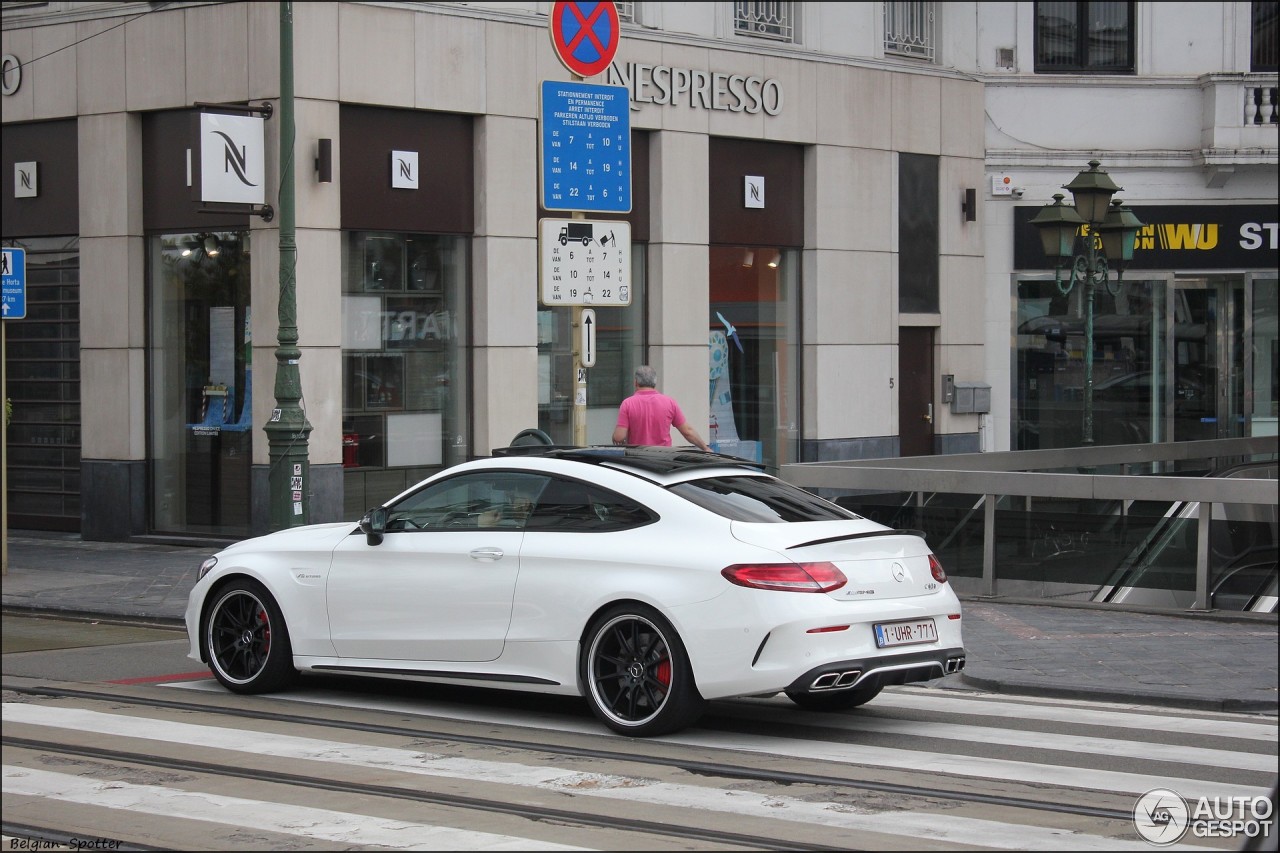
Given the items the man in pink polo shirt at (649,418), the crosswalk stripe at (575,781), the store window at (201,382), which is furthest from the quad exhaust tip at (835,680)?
the store window at (201,382)

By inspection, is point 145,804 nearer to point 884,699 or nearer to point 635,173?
point 884,699

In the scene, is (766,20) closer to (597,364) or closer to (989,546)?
(597,364)

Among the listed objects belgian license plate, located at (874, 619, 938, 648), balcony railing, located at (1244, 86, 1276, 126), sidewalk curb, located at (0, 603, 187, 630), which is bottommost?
sidewalk curb, located at (0, 603, 187, 630)

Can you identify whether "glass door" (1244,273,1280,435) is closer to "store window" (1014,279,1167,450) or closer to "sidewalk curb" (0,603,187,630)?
"store window" (1014,279,1167,450)

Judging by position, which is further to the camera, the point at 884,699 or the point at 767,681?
the point at 884,699

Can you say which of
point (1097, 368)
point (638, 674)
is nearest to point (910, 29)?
point (1097, 368)

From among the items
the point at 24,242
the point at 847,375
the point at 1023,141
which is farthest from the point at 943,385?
the point at 24,242

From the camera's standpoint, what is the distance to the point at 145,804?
6836mm

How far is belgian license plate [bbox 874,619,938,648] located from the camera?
8.23 metres

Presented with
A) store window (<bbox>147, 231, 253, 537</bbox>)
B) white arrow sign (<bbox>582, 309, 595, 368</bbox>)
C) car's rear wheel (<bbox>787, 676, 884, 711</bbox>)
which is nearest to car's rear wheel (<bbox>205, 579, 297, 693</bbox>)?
car's rear wheel (<bbox>787, 676, 884, 711</bbox>)

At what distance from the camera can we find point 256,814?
21.9ft

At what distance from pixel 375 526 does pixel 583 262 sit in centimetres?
402

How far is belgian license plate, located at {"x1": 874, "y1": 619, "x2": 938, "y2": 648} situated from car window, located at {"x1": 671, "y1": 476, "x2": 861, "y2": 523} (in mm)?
781

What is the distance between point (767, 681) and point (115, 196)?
13.4m
